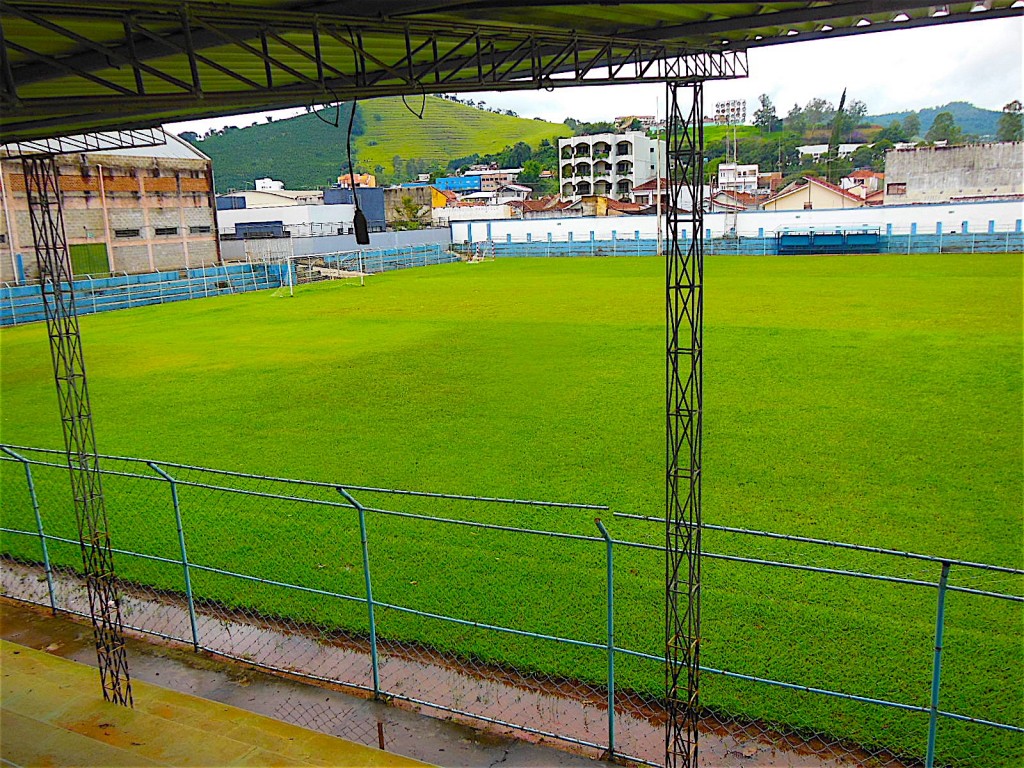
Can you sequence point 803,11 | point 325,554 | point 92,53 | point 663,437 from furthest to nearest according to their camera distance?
point 663,437, point 325,554, point 92,53, point 803,11

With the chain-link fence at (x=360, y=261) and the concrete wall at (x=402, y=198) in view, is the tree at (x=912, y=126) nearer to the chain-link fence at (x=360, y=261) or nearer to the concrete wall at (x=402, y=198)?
the concrete wall at (x=402, y=198)

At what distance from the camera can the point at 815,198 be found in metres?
66.8

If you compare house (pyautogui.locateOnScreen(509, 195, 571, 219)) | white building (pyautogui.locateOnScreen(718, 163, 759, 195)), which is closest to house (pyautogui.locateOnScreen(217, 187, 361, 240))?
house (pyautogui.locateOnScreen(509, 195, 571, 219))

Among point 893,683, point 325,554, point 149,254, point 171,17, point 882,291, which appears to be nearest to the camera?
point 171,17

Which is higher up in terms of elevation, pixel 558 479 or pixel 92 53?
pixel 92 53

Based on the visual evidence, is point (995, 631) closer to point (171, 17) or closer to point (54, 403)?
point (171, 17)

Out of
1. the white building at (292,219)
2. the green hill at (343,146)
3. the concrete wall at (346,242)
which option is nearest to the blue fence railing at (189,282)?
the concrete wall at (346,242)

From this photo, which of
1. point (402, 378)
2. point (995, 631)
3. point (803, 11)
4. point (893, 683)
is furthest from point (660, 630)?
point (402, 378)

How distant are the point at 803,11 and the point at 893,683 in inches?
221

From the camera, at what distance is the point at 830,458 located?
13227 millimetres

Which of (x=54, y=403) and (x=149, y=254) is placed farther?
(x=149, y=254)

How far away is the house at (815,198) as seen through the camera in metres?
64.9

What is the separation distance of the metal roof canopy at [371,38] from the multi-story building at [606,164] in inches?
3392

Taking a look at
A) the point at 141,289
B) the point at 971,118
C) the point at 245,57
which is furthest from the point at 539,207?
the point at 971,118
